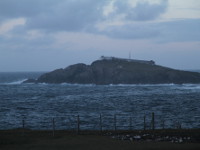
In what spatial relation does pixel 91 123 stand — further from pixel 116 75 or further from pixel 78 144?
pixel 116 75

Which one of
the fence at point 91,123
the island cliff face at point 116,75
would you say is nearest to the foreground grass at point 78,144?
the fence at point 91,123

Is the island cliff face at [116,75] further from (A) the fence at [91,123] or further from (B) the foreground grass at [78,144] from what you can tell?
(B) the foreground grass at [78,144]

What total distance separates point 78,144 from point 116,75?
121169 millimetres

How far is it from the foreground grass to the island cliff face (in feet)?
369

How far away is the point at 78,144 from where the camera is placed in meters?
21.5

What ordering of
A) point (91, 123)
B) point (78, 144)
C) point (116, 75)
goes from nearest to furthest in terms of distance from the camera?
point (78, 144), point (91, 123), point (116, 75)

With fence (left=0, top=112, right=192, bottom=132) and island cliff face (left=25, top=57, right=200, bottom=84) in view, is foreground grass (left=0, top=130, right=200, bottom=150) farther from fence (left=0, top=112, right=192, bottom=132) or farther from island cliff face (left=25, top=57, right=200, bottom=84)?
island cliff face (left=25, top=57, right=200, bottom=84)

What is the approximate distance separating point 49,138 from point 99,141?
358 centimetres

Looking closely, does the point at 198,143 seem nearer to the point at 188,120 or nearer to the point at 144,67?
the point at 188,120

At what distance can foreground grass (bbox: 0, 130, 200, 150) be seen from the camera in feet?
66.3

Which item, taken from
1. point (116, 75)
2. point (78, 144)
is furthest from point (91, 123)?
point (116, 75)

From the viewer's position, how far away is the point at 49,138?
24.2 meters

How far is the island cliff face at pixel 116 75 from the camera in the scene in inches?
5418

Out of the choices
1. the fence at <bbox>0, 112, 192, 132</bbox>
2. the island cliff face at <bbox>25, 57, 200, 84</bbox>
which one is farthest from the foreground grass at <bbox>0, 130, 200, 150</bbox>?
the island cliff face at <bbox>25, 57, 200, 84</bbox>
